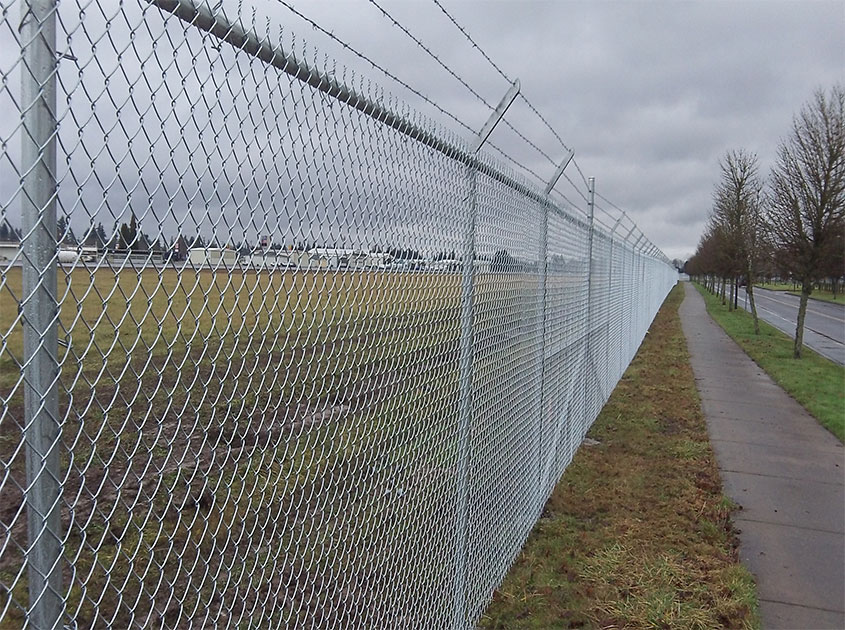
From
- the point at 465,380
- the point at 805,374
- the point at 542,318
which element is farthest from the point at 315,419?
the point at 805,374

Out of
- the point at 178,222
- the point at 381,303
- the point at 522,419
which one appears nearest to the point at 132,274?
the point at 178,222

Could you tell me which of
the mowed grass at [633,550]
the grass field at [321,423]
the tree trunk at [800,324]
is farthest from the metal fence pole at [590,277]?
the tree trunk at [800,324]

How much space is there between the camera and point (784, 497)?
5.56 meters

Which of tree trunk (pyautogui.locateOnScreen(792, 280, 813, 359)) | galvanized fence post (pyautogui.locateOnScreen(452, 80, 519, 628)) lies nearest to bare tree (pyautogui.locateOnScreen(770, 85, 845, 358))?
tree trunk (pyautogui.locateOnScreen(792, 280, 813, 359))

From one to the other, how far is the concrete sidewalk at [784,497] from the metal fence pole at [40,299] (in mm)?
3746

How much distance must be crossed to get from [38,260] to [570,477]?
5.34m

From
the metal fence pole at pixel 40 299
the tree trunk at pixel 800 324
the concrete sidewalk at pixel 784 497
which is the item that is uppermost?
the metal fence pole at pixel 40 299

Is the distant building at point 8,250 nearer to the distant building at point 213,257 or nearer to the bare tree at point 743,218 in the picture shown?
the distant building at point 213,257

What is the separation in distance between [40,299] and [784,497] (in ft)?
19.5

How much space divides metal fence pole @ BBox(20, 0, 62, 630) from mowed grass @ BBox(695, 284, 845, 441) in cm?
827

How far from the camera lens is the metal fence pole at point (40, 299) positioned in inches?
40.2

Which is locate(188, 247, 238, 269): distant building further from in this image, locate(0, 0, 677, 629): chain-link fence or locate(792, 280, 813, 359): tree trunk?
locate(792, 280, 813, 359): tree trunk

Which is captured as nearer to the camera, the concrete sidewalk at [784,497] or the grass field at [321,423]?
the grass field at [321,423]

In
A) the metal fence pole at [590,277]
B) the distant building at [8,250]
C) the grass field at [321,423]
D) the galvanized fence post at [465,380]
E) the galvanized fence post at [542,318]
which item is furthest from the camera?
the metal fence pole at [590,277]
